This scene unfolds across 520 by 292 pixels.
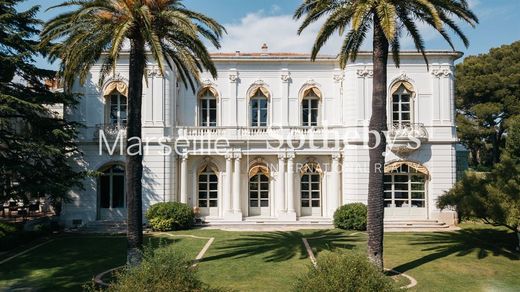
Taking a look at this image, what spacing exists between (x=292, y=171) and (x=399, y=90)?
8303mm

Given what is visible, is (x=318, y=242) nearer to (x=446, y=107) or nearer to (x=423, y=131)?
(x=423, y=131)

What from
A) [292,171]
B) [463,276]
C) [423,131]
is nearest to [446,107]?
[423,131]

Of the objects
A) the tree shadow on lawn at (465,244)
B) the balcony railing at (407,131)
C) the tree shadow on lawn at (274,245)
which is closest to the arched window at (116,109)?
the tree shadow on lawn at (274,245)

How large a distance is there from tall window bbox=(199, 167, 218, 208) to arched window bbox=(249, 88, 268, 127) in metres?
4.21

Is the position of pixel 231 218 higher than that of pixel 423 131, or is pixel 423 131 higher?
pixel 423 131

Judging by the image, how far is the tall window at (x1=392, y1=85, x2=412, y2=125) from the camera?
89.9 ft

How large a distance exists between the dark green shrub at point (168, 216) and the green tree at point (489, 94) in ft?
105

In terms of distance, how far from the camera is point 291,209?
2739 cm

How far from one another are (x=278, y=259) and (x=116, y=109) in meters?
15.4

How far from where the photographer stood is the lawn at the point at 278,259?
48.0ft

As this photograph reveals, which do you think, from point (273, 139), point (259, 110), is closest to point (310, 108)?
point (259, 110)

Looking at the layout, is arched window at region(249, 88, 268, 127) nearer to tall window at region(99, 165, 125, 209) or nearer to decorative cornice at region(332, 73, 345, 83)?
decorative cornice at region(332, 73, 345, 83)

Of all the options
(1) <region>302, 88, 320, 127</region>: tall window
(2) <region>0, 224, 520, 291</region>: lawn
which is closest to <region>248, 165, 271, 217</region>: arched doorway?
(1) <region>302, 88, 320, 127</region>: tall window

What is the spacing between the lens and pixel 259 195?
93.6 feet
